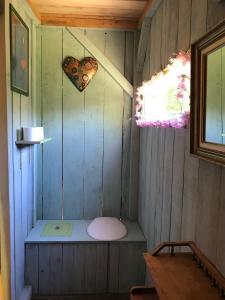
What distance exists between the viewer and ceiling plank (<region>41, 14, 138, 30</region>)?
112 inches

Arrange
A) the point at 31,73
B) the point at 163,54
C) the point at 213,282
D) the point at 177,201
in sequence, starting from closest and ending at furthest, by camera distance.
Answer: the point at 213,282
the point at 177,201
the point at 163,54
the point at 31,73

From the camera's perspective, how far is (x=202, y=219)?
1.38 m

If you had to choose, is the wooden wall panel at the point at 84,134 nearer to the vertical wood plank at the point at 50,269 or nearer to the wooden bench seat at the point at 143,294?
the vertical wood plank at the point at 50,269

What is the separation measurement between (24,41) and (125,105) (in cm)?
107

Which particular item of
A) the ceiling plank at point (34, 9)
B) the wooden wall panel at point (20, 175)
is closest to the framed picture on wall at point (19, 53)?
the wooden wall panel at point (20, 175)

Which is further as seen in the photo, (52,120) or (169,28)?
(52,120)

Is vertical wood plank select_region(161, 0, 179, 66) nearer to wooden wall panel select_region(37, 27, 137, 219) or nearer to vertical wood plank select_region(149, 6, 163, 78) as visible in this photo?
vertical wood plank select_region(149, 6, 163, 78)

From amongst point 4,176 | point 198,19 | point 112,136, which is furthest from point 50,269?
point 198,19

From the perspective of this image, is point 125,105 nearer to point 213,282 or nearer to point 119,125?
point 119,125

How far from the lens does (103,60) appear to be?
9.61 ft

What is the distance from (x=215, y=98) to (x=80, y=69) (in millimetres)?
1919

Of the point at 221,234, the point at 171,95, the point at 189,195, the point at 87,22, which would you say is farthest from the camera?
the point at 87,22

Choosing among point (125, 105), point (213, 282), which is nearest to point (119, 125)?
point (125, 105)

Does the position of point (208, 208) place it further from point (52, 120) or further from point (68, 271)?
point (52, 120)
